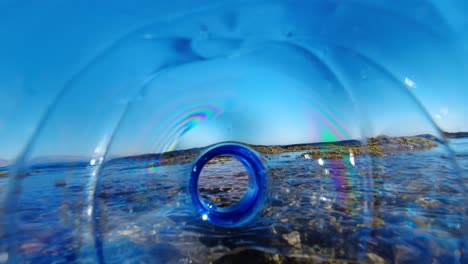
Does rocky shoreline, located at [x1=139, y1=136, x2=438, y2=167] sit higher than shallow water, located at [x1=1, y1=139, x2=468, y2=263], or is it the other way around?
rocky shoreline, located at [x1=139, y1=136, x2=438, y2=167]

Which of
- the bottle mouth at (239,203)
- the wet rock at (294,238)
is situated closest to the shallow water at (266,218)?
the wet rock at (294,238)

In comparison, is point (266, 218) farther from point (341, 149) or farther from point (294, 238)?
point (341, 149)

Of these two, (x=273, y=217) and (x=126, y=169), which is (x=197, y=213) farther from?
(x=126, y=169)

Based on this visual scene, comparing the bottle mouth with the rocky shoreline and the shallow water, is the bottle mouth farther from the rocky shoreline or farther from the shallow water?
the rocky shoreline

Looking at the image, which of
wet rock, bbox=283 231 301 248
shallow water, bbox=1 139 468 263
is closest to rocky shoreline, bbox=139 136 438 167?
shallow water, bbox=1 139 468 263

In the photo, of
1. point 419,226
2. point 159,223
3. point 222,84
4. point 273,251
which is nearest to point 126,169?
point 159,223

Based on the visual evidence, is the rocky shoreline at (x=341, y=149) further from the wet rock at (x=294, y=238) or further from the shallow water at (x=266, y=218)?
the wet rock at (x=294, y=238)
